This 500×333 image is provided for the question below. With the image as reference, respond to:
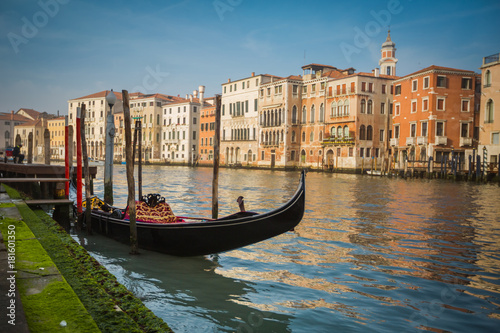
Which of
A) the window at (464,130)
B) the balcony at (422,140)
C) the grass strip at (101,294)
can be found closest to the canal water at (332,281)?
the grass strip at (101,294)

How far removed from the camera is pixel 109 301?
11.7 ft

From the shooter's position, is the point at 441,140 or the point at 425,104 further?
the point at 425,104

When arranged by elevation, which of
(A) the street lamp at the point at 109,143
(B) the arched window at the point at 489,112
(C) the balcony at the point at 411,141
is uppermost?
(B) the arched window at the point at 489,112

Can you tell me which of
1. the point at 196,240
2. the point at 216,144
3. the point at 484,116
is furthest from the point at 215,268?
the point at 484,116

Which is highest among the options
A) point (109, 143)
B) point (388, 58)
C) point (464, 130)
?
point (388, 58)

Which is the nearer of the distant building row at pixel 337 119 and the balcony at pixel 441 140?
the balcony at pixel 441 140

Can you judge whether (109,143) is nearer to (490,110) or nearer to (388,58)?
(490,110)

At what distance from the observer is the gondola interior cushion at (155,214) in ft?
23.4

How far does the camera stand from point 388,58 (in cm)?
6222

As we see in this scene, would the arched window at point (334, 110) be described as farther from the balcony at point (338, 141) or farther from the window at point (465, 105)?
the window at point (465, 105)

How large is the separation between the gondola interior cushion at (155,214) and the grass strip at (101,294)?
1.61m

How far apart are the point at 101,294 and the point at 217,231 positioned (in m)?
2.59

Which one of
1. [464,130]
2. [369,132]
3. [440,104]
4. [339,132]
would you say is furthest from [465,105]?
[339,132]

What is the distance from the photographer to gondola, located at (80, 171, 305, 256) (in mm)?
5684
